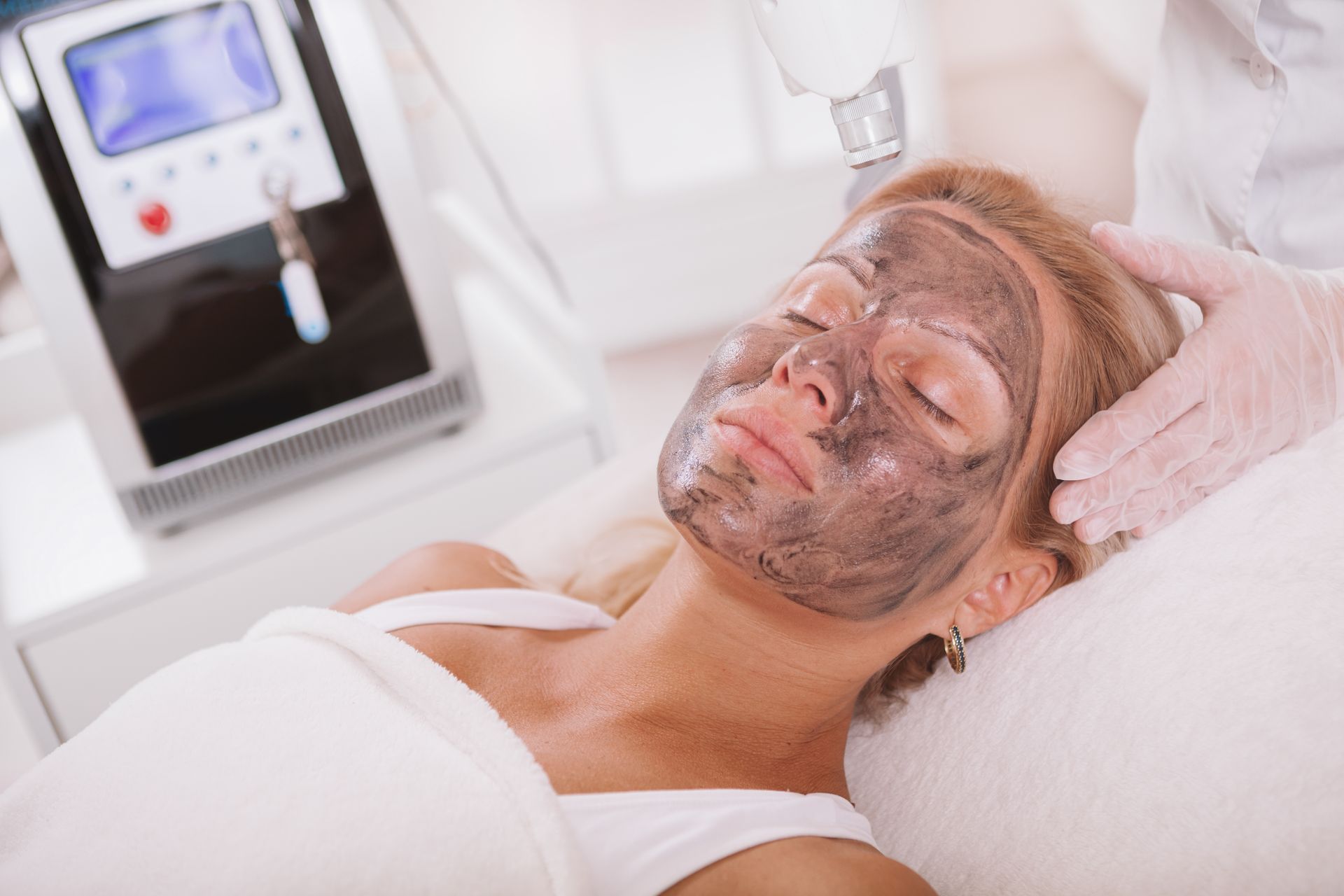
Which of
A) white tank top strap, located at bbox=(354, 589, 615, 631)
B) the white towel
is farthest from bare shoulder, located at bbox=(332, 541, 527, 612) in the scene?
the white towel

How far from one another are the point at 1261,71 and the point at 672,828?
3.22 ft

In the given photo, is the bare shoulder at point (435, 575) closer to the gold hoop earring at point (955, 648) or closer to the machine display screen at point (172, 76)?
the gold hoop earring at point (955, 648)

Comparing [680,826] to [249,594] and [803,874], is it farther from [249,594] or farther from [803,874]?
[249,594]

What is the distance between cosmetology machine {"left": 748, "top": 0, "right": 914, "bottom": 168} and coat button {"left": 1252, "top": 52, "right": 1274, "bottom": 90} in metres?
0.53

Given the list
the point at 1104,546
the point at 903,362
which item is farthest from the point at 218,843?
the point at 1104,546

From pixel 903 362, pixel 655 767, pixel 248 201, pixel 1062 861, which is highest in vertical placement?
pixel 248 201

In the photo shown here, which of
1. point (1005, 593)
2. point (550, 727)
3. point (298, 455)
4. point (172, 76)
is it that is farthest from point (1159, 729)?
point (172, 76)

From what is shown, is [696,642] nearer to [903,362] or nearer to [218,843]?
[903,362]

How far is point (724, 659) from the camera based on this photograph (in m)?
1.04

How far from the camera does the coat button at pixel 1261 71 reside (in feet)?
3.59

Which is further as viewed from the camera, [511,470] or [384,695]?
[511,470]

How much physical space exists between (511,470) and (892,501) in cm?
75

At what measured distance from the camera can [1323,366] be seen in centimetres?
99

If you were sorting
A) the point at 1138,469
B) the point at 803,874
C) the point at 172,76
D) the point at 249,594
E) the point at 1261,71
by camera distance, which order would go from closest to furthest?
the point at 803,874, the point at 1138,469, the point at 1261,71, the point at 172,76, the point at 249,594
